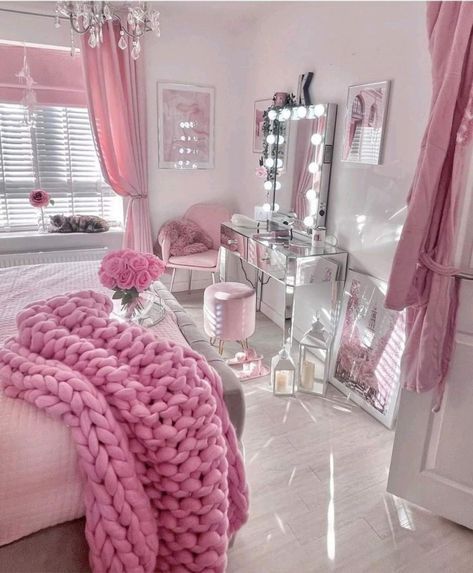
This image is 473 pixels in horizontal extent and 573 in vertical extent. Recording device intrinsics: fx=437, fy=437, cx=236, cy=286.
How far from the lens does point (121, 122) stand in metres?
3.56

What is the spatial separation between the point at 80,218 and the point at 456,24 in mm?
3153

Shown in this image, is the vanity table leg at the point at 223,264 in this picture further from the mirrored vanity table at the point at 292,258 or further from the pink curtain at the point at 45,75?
the pink curtain at the point at 45,75

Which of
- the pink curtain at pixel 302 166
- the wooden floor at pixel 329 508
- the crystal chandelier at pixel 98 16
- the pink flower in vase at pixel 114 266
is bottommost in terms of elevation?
the wooden floor at pixel 329 508

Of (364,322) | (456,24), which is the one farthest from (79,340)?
(364,322)

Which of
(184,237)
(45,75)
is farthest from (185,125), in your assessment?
(45,75)

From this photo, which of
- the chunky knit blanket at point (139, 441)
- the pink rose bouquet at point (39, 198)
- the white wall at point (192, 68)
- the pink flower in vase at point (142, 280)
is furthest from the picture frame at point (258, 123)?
the chunky knit blanket at point (139, 441)

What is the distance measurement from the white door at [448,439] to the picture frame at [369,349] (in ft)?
1.73

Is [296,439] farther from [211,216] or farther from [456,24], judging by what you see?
[211,216]

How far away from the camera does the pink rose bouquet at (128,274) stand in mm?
1652

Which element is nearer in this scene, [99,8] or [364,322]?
[99,8]

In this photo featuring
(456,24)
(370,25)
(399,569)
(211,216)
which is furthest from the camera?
(211,216)

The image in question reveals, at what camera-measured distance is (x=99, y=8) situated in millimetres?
1790

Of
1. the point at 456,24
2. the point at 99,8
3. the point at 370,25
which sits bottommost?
the point at 456,24

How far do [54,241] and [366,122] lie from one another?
8.59ft
